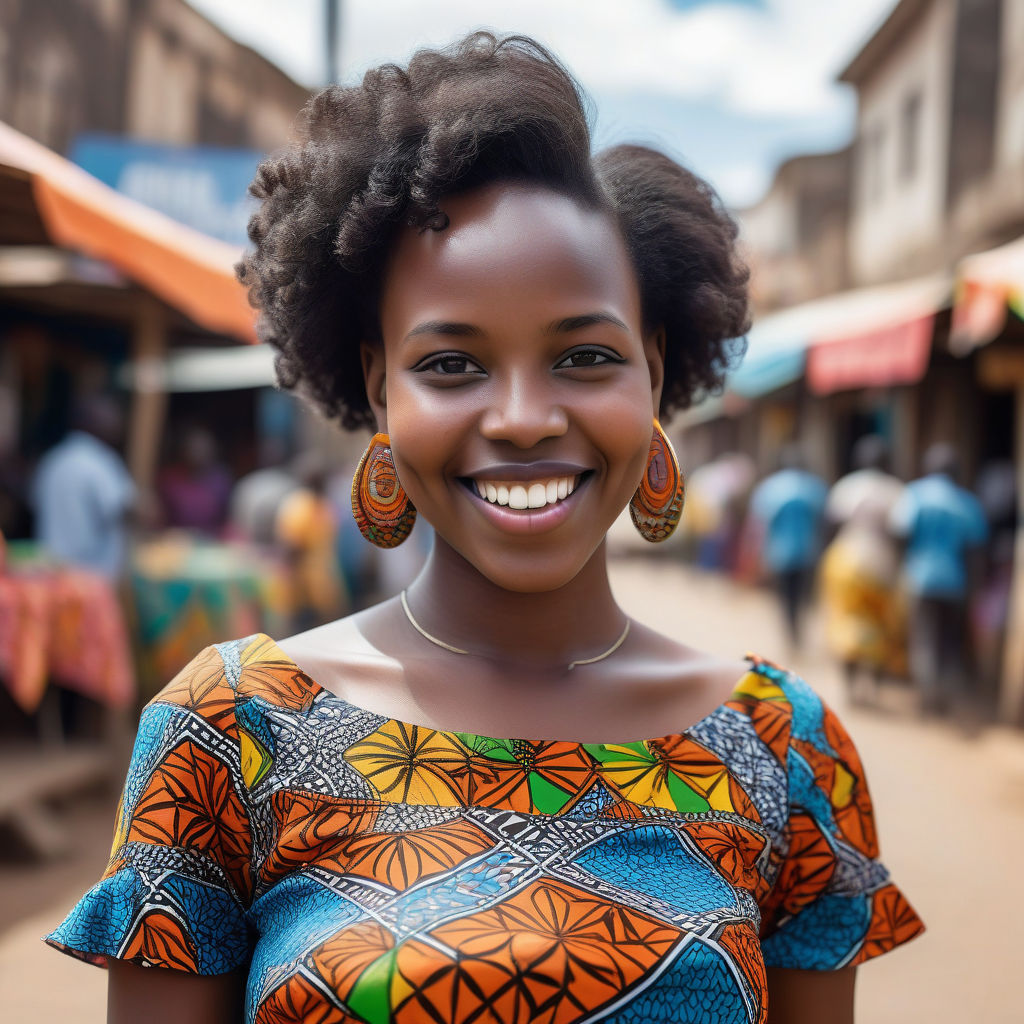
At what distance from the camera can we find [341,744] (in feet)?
4.29

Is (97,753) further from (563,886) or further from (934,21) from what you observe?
(934,21)

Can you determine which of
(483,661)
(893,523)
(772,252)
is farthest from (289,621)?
(772,252)

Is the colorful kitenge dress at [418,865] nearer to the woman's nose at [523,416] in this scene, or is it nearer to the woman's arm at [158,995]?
the woman's arm at [158,995]

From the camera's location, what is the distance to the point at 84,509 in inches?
226

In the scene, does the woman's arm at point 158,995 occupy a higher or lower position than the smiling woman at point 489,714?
lower

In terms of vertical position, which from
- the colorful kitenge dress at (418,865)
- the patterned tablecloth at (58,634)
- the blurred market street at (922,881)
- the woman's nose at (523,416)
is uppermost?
the woman's nose at (523,416)

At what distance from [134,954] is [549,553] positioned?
64cm

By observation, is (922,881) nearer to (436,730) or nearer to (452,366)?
(436,730)

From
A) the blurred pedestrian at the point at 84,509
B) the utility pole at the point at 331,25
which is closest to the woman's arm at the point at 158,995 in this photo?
the blurred pedestrian at the point at 84,509

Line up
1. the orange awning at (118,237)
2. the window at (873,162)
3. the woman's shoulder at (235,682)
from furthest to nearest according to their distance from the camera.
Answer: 1. the window at (873,162)
2. the orange awning at (118,237)
3. the woman's shoulder at (235,682)

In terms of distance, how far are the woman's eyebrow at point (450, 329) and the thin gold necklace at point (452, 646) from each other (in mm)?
413

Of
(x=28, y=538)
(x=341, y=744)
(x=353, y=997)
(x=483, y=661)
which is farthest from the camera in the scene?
(x=28, y=538)

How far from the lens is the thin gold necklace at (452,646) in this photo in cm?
149

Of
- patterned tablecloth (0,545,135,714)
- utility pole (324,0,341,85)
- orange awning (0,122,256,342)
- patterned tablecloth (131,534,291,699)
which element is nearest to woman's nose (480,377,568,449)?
orange awning (0,122,256,342)
